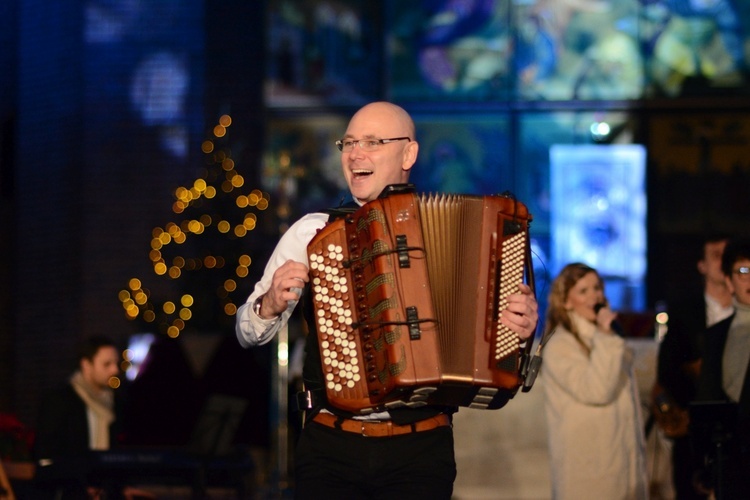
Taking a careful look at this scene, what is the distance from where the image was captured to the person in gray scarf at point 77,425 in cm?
752

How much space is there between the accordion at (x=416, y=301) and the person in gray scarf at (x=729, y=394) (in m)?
2.13

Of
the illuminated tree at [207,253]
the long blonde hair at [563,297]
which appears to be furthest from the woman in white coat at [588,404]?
the illuminated tree at [207,253]

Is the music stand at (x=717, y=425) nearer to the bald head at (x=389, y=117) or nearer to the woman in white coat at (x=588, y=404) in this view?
the woman in white coat at (x=588, y=404)

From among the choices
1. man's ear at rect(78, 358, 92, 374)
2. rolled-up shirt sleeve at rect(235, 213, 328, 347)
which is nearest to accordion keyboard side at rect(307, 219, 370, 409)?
rolled-up shirt sleeve at rect(235, 213, 328, 347)

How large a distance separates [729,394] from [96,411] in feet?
13.9

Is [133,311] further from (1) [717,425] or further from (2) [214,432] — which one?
(1) [717,425]

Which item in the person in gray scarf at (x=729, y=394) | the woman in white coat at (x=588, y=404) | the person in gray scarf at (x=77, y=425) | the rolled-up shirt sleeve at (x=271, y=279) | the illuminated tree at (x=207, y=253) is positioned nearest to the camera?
the rolled-up shirt sleeve at (x=271, y=279)

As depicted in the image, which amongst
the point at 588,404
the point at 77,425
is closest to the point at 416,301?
the point at 588,404

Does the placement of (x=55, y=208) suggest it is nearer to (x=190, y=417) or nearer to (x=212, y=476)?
(x=190, y=417)

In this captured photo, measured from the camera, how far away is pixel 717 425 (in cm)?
601

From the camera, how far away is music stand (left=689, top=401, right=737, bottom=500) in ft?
19.6

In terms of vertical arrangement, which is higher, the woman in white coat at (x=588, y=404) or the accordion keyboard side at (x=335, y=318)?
the accordion keyboard side at (x=335, y=318)

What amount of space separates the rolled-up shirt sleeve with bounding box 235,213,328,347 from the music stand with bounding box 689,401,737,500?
7.99 ft

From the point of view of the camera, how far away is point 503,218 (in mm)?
4242
